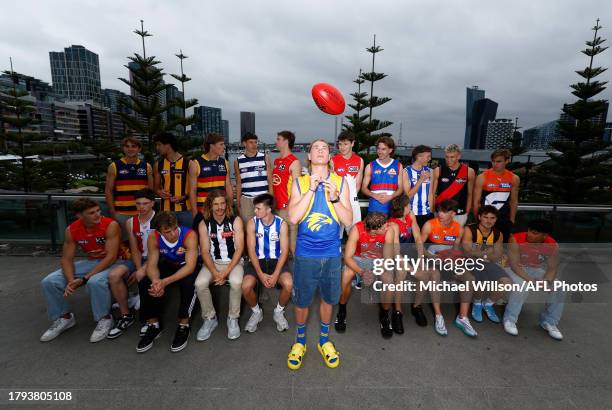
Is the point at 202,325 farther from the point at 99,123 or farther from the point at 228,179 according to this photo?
the point at 99,123

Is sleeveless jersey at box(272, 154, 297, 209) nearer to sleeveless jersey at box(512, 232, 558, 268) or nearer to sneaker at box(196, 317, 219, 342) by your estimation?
sneaker at box(196, 317, 219, 342)

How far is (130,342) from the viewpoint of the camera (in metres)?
2.58

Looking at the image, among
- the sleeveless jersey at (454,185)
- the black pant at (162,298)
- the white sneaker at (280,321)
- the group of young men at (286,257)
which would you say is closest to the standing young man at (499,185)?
the sleeveless jersey at (454,185)

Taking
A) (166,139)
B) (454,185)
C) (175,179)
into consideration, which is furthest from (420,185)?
(166,139)

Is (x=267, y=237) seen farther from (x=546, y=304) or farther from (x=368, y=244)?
(x=546, y=304)

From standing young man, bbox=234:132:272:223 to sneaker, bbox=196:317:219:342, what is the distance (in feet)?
4.41

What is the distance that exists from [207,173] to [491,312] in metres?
3.50

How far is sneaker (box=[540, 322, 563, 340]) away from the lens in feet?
8.75

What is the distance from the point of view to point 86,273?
9.26 feet

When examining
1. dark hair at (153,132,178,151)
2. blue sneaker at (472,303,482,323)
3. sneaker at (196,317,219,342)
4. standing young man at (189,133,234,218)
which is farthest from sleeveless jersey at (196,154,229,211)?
blue sneaker at (472,303,482,323)

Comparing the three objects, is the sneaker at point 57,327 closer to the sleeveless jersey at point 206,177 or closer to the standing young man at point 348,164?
the sleeveless jersey at point 206,177

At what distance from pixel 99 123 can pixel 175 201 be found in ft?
350

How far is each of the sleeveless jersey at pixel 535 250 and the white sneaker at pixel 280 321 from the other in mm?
2531

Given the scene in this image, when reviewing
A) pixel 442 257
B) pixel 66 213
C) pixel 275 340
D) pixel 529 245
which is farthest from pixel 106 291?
pixel 529 245
